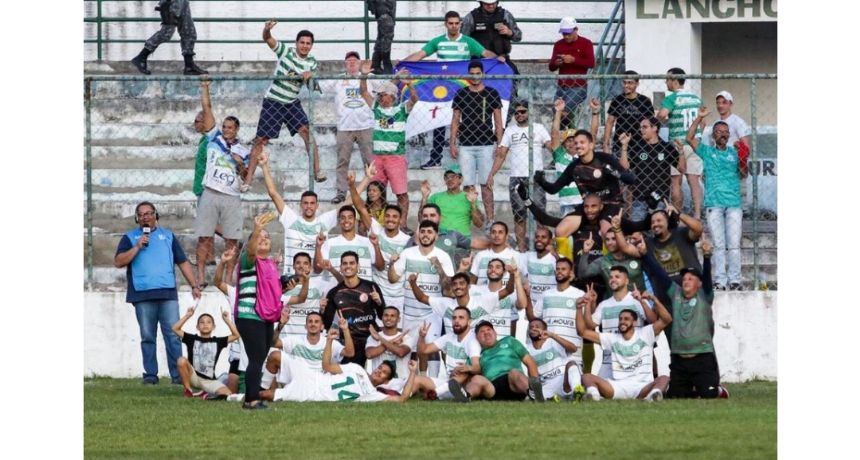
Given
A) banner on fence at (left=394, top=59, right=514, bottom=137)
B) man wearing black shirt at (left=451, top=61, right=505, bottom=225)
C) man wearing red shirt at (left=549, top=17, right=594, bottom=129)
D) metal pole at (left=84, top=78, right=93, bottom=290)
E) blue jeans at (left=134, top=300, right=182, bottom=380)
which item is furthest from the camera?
man wearing red shirt at (left=549, top=17, right=594, bottom=129)

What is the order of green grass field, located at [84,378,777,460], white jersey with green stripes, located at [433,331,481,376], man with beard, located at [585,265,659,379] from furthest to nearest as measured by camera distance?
man with beard, located at [585,265,659,379]
white jersey with green stripes, located at [433,331,481,376]
green grass field, located at [84,378,777,460]

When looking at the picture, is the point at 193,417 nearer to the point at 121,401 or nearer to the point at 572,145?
the point at 121,401

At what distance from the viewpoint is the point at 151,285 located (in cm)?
1695

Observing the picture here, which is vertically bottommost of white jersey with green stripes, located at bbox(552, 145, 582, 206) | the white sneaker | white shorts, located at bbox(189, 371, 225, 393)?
the white sneaker

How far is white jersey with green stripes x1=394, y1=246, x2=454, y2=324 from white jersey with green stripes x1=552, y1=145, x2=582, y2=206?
1621mm

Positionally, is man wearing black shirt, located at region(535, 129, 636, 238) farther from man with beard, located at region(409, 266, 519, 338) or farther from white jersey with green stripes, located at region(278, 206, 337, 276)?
white jersey with green stripes, located at region(278, 206, 337, 276)

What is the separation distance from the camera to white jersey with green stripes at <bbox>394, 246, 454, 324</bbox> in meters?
16.4

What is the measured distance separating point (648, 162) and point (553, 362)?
273 centimetres

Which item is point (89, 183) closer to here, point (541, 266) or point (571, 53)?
point (541, 266)

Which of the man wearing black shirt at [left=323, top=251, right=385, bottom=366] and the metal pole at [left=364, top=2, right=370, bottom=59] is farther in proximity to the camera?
the metal pole at [left=364, top=2, right=370, bottom=59]

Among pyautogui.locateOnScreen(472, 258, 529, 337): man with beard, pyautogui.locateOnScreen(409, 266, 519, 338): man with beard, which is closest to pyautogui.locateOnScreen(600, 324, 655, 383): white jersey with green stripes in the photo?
pyautogui.locateOnScreen(472, 258, 529, 337): man with beard

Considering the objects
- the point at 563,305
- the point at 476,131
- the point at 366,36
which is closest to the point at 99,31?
the point at 366,36
